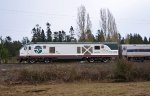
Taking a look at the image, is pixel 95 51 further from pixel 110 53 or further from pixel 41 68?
pixel 41 68

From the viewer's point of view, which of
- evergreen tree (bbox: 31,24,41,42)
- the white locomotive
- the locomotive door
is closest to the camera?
the white locomotive

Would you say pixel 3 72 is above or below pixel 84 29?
below

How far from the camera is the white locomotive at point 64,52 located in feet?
187

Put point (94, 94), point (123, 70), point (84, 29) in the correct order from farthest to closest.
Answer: point (84, 29), point (123, 70), point (94, 94)

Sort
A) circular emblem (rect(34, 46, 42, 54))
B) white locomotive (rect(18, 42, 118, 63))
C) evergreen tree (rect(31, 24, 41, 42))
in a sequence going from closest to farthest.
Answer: white locomotive (rect(18, 42, 118, 63))
circular emblem (rect(34, 46, 42, 54))
evergreen tree (rect(31, 24, 41, 42))

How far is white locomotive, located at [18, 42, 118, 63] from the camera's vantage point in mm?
57031

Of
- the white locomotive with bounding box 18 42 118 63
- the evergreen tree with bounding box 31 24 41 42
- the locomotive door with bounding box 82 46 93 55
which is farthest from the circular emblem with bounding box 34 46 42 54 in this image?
the evergreen tree with bounding box 31 24 41 42

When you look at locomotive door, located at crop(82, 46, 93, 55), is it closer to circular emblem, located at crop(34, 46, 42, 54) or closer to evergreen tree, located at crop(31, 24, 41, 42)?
circular emblem, located at crop(34, 46, 42, 54)

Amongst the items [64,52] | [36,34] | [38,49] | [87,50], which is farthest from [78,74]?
[36,34]

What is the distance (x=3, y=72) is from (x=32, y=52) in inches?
780

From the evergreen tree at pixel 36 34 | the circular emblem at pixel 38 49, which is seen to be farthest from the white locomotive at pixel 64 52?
the evergreen tree at pixel 36 34


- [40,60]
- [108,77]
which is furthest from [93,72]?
[40,60]

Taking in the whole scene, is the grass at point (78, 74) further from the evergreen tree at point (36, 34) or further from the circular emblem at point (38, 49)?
the evergreen tree at point (36, 34)

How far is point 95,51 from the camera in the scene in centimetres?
5931
